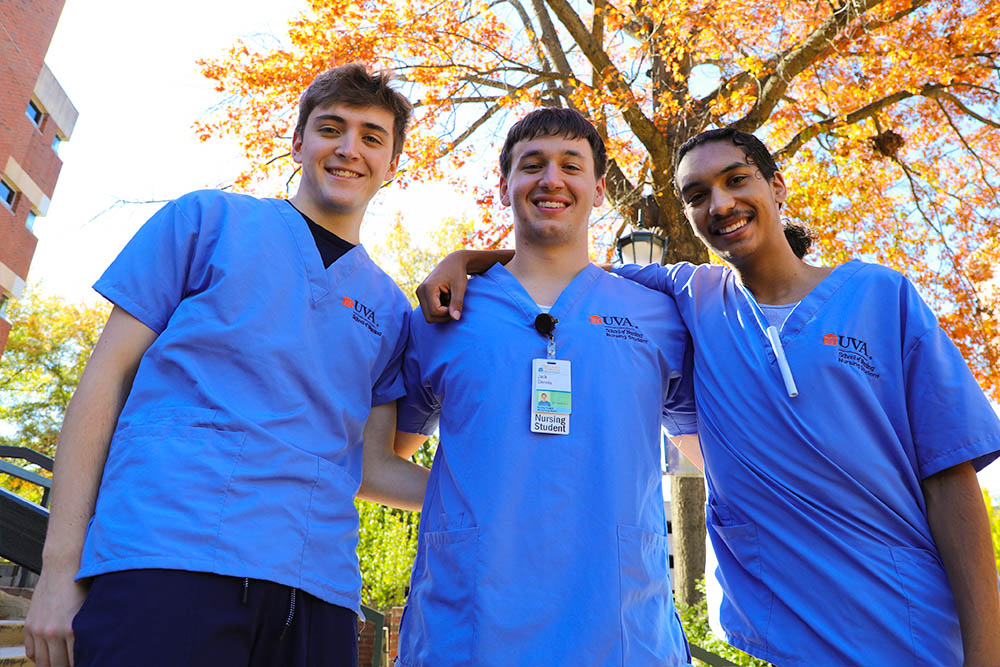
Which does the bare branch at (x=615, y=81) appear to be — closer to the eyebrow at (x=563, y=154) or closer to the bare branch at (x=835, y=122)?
the bare branch at (x=835, y=122)

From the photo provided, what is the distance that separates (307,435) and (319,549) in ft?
1.00

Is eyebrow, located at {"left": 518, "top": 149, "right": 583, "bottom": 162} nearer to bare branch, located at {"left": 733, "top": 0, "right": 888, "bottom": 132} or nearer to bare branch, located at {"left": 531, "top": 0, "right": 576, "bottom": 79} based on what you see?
bare branch, located at {"left": 733, "top": 0, "right": 888, "bottom": 132}

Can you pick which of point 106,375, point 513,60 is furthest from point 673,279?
point 513,60

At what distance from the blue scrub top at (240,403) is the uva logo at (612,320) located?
704mm

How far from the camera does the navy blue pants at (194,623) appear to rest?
1.45m

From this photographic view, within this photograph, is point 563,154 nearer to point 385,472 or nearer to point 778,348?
point 778,348

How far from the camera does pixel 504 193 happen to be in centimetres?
259

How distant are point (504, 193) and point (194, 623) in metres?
1.75

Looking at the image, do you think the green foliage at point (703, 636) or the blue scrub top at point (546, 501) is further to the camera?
the green foliage at point (703, 636)

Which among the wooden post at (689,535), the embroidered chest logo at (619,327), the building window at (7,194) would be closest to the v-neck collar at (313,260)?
the embroidered chest logo at (619,327)

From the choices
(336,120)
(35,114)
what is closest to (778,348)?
(336,120)

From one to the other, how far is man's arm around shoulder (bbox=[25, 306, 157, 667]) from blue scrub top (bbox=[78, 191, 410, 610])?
0.03m

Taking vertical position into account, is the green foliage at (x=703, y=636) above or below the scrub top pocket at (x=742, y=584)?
below

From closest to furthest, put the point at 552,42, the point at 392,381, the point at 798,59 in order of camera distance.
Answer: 1. the point at 392,381
2. the point at 798,59
3. the point at 552,42
